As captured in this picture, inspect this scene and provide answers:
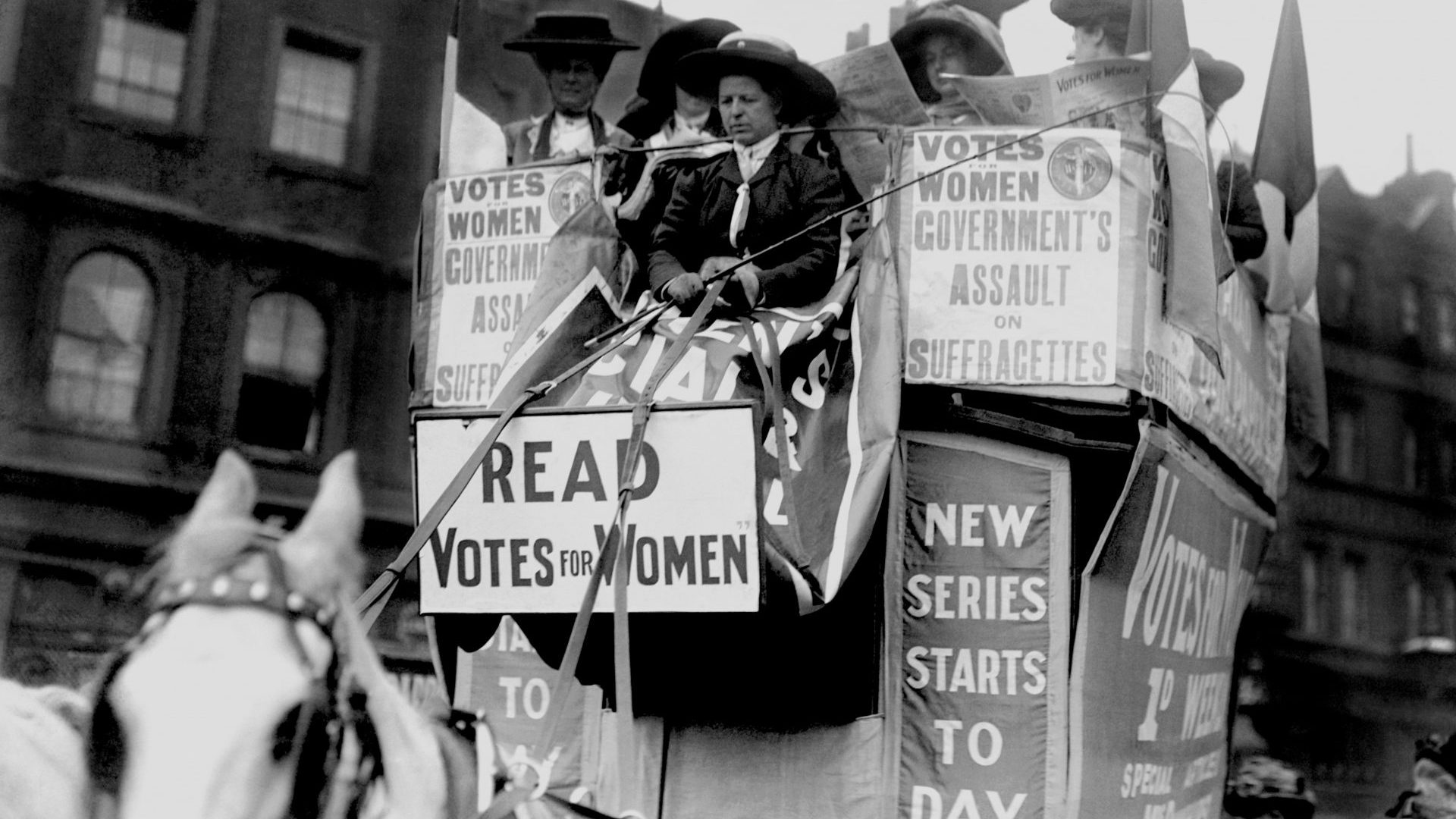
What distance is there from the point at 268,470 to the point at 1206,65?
13313mm

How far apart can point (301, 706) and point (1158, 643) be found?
4.19 metres

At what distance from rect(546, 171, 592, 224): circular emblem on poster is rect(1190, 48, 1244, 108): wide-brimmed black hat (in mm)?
3618

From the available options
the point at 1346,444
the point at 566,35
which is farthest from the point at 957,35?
the point at 1346,444

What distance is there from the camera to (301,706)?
2.61 metres

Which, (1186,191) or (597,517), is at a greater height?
(1186,191)

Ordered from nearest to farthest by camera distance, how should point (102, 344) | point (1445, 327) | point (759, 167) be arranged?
point (759, 167) < point (102, 344) < point (1445, 327)

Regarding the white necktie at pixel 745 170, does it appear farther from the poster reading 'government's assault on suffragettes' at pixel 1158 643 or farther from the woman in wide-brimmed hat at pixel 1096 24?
the woman in wide-brimmed hat at pixel 1096 24

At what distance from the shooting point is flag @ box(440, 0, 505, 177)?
7.24m

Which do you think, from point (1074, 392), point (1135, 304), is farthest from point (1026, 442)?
point (1135, 304)

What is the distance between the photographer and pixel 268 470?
60.8 feet

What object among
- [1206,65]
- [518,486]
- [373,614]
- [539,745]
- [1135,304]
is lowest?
[539,745]

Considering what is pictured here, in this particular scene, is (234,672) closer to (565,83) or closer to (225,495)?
(225,495)

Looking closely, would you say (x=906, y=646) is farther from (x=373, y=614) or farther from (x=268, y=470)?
(x=268, y=470)

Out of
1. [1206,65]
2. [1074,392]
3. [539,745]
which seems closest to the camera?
[539,745]
